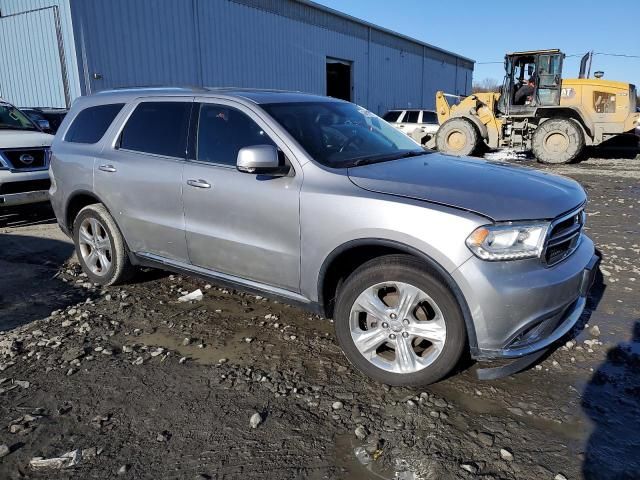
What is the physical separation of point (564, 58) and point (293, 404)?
1425cm

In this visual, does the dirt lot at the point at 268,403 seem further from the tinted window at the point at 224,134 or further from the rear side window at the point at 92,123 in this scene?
the rear side window at the point at 92,123

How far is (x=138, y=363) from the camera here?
11.2 ft

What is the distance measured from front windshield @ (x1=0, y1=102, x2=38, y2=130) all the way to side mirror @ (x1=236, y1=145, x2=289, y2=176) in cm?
688

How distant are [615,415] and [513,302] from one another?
929mm

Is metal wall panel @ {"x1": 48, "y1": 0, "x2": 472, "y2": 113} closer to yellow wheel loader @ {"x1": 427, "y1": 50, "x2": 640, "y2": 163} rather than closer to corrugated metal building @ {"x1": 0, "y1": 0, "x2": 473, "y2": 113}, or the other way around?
corrugated metal building @ {"x1": 0, "y1": 0, "x2": 473, "y2": 113}

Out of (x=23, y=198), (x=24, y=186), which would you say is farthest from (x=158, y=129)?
(x=24, y=186)

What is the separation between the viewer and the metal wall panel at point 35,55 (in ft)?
43.7

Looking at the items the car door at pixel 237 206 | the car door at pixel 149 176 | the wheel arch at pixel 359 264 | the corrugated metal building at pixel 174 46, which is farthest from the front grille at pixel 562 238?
the corrugated metal building at pixel 174 46

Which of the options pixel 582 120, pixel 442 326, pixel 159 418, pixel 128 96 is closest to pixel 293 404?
pixel 159 418

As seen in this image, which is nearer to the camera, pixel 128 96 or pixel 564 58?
pixel 128 96

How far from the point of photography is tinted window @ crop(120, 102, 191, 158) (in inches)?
158

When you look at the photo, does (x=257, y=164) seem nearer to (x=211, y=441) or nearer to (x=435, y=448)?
(x=211, y=441)

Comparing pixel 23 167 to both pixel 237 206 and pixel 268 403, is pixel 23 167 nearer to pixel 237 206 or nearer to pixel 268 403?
pixel 237 206

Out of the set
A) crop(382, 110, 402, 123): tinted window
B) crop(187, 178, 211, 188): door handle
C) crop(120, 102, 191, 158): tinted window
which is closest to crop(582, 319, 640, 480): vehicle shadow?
crop(187, 178, 211, 188): door handle
